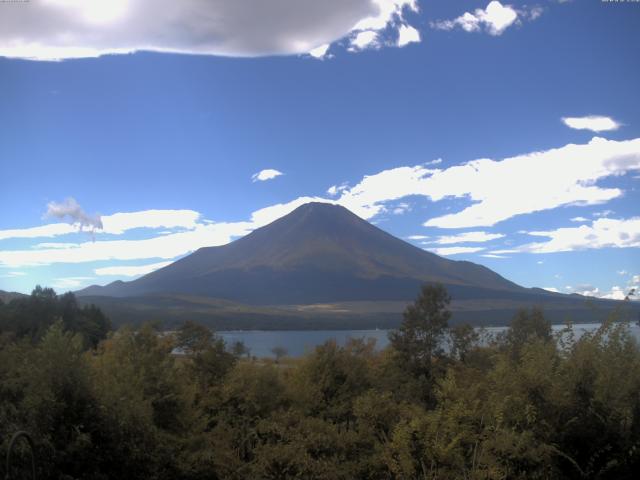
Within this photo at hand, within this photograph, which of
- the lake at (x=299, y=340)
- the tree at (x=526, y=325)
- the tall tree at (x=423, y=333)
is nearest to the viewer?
the lake at (x=299, y=340)

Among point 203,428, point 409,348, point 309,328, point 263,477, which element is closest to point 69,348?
point 263,477

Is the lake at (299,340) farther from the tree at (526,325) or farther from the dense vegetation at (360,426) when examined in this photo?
the dense vegetation at (360,426)

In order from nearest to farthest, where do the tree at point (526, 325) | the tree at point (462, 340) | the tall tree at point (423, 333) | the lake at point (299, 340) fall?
1. the lake at point (299, 340)
2. the tall tree at point (423, 333)
3. the tree at point (462, 340)
4. the tree at point (526, 325)

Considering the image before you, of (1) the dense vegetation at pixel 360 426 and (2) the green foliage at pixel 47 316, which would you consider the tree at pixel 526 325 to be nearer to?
(1) the dense vegetation at pixel 360 426

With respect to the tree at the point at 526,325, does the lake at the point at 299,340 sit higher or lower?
lower

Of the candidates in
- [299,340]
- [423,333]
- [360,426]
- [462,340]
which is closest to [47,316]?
[423,333]

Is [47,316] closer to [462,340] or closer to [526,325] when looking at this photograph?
[462,340]

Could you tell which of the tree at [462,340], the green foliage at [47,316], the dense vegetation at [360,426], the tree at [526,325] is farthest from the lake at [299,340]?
the green foliage at [47,316]

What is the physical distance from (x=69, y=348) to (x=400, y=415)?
21.6ft

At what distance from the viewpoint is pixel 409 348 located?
25.2 meters

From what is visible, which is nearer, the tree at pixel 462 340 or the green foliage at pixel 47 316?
the tree at pixel 462 340

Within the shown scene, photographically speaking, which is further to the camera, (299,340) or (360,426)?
(299,340)

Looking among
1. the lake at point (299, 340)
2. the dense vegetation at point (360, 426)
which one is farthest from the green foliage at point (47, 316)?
the dense vegetation at point (360, 426)

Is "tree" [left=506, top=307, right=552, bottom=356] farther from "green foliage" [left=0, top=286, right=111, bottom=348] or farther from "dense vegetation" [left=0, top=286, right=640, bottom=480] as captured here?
"green foliage" [left=0, top=286, right=111, bottom=348]
